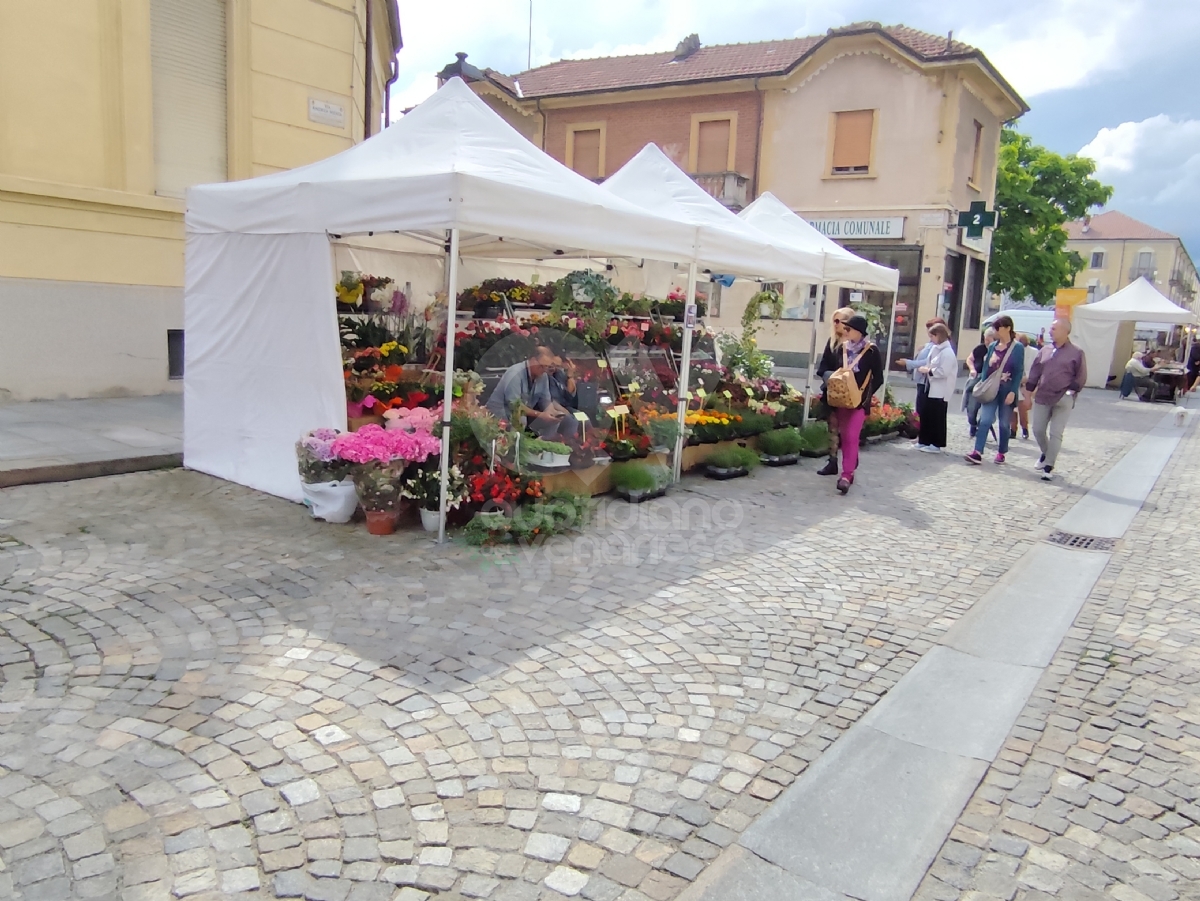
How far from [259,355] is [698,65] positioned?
22.0m

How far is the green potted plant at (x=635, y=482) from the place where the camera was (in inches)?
275

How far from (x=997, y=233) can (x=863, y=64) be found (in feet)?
35.7

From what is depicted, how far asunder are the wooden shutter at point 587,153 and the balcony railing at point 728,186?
3828 millimetres

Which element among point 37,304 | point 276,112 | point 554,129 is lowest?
point 37,304

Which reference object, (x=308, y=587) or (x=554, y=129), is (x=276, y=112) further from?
(x=554, y=129)

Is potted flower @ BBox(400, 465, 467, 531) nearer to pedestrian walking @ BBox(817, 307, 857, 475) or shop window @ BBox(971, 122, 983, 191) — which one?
pedestrian walking @ BBox(817, 307, 857, 475)

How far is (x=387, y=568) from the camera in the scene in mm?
4977

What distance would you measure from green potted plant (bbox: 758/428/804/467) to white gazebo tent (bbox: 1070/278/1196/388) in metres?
18.9

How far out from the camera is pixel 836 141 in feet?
73.0

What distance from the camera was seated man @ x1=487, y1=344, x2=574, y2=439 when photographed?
6.55m

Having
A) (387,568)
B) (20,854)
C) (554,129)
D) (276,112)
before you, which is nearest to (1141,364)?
(554,129)

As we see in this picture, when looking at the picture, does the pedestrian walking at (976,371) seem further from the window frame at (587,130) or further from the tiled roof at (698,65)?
the window frame at (587,130)

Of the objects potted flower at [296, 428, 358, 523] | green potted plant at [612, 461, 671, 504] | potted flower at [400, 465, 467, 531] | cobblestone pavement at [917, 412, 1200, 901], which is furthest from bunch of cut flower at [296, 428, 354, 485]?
cobblestone pavement at [917, 412, 1200, 901]

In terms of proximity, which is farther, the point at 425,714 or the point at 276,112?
the point at 276,112
